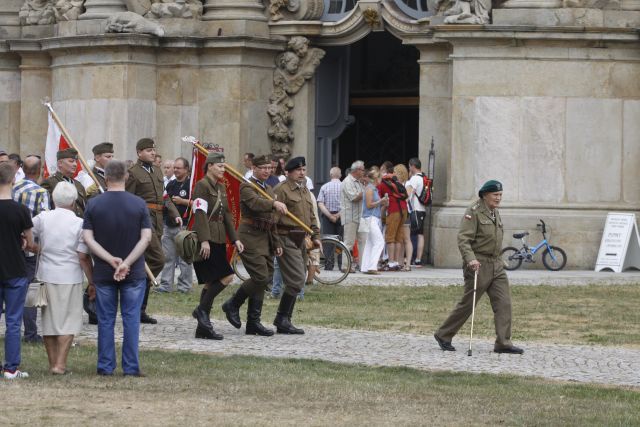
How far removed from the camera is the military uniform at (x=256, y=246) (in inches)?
673

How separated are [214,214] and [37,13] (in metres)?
15.1

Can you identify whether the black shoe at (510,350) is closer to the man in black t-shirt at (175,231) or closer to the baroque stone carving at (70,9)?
the man in black t-shirt at (175,231)

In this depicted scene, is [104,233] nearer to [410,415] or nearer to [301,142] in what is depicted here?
[410,415]

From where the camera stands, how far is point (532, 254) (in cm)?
2559

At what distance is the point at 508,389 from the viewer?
13.7m

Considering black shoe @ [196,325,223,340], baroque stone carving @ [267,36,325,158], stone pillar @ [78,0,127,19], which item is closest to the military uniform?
black shoe @ [196,325,223,340]

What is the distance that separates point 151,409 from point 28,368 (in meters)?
2.50

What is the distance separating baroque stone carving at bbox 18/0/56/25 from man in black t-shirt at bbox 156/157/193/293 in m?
9.04

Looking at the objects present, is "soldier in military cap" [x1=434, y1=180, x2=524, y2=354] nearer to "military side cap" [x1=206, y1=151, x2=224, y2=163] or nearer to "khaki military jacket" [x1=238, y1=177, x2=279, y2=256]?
"khaki military jacket" [x1=238, y1=177, x2=279, y2=256]

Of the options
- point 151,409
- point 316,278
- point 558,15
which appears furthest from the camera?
point 558,15

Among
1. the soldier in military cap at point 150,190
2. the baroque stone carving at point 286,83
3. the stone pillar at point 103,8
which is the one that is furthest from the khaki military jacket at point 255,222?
the stone pillar at point 103,8

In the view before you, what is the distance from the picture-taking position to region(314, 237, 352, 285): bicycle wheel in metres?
23.2

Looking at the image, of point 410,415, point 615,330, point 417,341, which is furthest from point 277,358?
point 615,330

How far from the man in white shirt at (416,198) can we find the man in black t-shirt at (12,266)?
13152 mm
